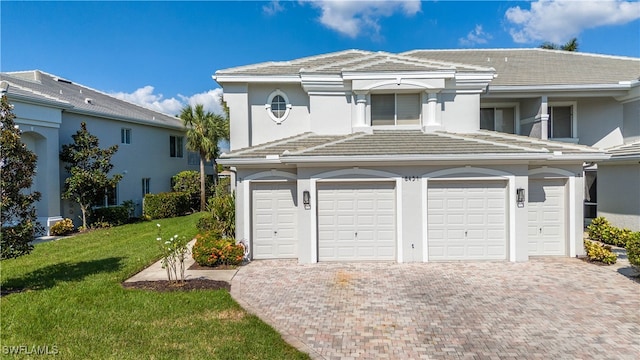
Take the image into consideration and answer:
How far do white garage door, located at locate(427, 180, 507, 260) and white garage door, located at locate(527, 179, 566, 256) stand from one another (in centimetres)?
142

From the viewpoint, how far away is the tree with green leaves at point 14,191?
8.30m

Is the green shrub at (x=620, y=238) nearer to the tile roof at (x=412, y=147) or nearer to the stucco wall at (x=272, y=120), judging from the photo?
the tile roof at (x=412, y=147)

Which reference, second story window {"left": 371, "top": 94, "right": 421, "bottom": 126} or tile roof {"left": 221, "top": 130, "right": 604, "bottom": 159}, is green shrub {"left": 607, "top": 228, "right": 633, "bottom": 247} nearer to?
tile roof {"left": 221, "top": 130, "right": 604, "bottom": 159}

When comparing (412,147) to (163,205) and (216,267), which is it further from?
(163,205)

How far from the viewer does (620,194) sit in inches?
567

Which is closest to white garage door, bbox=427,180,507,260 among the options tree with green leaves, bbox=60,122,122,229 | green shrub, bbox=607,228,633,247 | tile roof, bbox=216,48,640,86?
tile roof, bbox=216,48,640,86

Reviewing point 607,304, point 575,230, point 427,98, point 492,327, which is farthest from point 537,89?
point 492,327

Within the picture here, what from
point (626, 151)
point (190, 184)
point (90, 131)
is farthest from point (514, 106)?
point (90, 131)

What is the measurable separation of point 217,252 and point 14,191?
5.34 metres

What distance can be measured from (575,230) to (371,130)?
312 inches

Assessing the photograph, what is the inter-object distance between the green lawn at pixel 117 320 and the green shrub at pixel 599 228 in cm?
1468

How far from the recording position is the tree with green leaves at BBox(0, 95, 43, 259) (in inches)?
327

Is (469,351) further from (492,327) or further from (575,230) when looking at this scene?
(575,230)

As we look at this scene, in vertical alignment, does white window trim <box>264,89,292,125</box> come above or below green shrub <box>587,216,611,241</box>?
above
